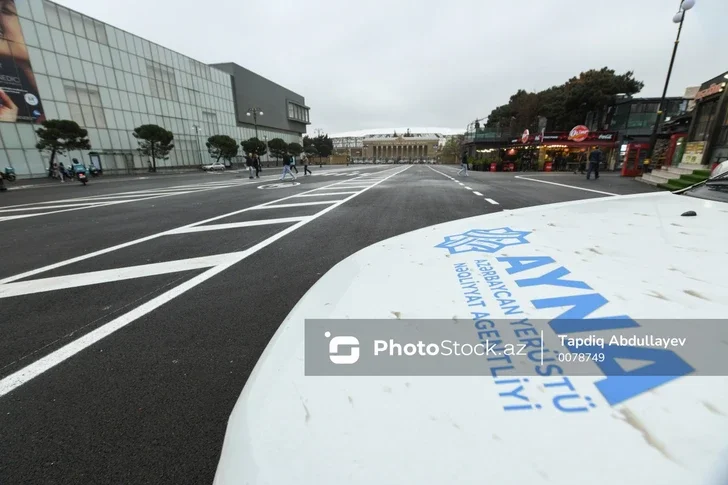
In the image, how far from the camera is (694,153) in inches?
659

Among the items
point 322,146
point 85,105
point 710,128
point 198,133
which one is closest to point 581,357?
point 710,128

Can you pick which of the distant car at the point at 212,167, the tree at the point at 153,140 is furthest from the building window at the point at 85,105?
the distant car at the point at 212,167

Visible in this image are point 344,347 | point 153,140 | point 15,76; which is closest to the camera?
point 344,347

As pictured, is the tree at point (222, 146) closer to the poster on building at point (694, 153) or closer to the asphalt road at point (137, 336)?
Result: the asphalt road at point (137, 336)

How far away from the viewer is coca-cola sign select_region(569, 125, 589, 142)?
32750mm

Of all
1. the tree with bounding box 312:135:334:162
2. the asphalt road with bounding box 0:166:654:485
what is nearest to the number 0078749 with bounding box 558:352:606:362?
the asphalt road with bounding box 0:166:654:485

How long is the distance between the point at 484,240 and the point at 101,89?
50.2 metres

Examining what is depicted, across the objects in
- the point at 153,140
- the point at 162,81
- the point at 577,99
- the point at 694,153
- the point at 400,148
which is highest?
the point at 162,81

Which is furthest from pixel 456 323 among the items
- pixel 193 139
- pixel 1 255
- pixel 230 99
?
pixel 230 99

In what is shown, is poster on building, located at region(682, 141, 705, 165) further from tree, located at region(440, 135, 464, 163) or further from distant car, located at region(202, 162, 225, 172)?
tree, located at region(440, 135, 464, 163)

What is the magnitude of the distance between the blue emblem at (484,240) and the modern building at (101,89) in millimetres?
41840

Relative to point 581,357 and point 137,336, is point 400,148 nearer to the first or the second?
point 137,336

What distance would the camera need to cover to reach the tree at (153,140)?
35.9 m

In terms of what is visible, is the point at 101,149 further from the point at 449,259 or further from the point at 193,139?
the point at 449,259
